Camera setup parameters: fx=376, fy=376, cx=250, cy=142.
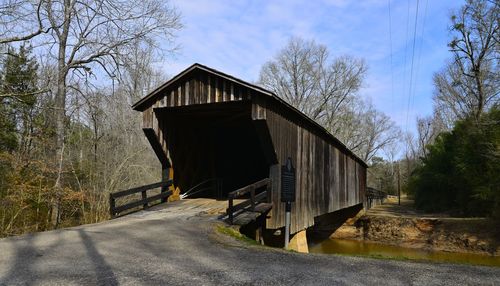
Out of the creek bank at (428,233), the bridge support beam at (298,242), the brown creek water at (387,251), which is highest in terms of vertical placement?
the bridge support beam at (298,242)

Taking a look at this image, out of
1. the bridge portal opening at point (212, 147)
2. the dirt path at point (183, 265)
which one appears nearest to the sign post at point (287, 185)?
the bridge portal opening at point (212, 147)

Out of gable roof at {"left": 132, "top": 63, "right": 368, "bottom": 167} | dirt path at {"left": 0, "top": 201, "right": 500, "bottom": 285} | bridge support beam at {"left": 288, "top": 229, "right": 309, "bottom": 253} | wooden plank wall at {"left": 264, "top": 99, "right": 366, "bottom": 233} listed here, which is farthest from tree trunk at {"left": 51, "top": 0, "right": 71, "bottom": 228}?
bridge support beam at {"left": 288, "top": 229, "right": 309, "bottom": 253}

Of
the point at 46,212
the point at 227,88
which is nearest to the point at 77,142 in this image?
the point at 46,212

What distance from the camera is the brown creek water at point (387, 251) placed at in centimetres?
1598

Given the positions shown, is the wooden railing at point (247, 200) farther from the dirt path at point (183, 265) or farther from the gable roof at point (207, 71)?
the gable roof at point (207, 71)

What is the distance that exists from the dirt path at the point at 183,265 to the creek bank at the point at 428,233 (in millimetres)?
14651

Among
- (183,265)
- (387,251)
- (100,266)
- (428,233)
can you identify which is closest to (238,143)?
(183,265)

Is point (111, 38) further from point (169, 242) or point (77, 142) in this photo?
point (169, 242)

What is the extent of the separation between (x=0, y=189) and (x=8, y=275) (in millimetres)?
7401

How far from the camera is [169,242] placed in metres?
6.04

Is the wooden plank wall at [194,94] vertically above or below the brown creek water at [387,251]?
above

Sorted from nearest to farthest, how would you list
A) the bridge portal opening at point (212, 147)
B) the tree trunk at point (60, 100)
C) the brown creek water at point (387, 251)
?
1. the bridge portal opening at point (212, 147)
2. the tree trunk at point (60, 100)
3. the brown creek water at point (387, 251)

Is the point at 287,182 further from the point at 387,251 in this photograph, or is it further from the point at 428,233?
the point at 428,233

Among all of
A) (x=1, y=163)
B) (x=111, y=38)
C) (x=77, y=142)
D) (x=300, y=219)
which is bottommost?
(x=300, y=219)
